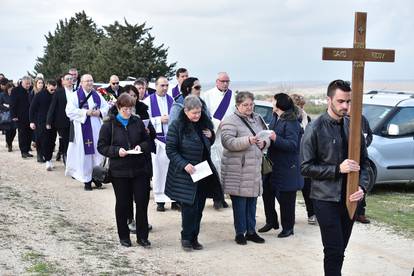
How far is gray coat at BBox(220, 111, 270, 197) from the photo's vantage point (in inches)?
316

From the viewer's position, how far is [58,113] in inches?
529

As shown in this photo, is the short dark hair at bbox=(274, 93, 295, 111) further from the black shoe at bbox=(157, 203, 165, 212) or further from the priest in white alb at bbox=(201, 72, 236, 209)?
the black shoe at bbox=(157, 203, 165, 212)

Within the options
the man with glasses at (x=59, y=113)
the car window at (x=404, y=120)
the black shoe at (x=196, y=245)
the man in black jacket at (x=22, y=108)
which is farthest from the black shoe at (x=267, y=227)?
the man in black jacket at (x=22, y=108)

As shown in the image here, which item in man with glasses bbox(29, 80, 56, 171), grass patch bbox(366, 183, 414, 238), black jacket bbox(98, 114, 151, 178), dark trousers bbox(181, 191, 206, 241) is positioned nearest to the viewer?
black jacket bbox(98, 114, 151, 178)

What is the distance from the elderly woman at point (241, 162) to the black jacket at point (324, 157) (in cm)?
256

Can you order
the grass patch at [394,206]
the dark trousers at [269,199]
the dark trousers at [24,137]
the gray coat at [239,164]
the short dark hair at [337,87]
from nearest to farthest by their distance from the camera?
the short dark hair at [337,87], the gray coat at [239,164], the dark trousers at [269,199], the grass patch at [394,206], the dark trousers at [24,137]

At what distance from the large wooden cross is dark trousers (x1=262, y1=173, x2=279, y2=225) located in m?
3.38

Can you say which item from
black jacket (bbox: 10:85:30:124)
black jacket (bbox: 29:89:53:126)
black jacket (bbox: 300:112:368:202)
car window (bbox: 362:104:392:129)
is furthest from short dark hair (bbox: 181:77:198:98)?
black jacket (bbox: 10:85:30:124)

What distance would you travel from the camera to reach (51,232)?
7.91 metres

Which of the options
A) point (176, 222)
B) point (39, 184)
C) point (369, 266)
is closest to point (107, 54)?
point (39, 184)

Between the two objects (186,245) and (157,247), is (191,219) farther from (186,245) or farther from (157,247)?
(157,247)

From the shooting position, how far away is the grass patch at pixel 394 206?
9.50 m

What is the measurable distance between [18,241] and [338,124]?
3830 mm

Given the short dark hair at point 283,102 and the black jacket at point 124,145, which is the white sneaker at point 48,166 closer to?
the black jacket at point 124,145
